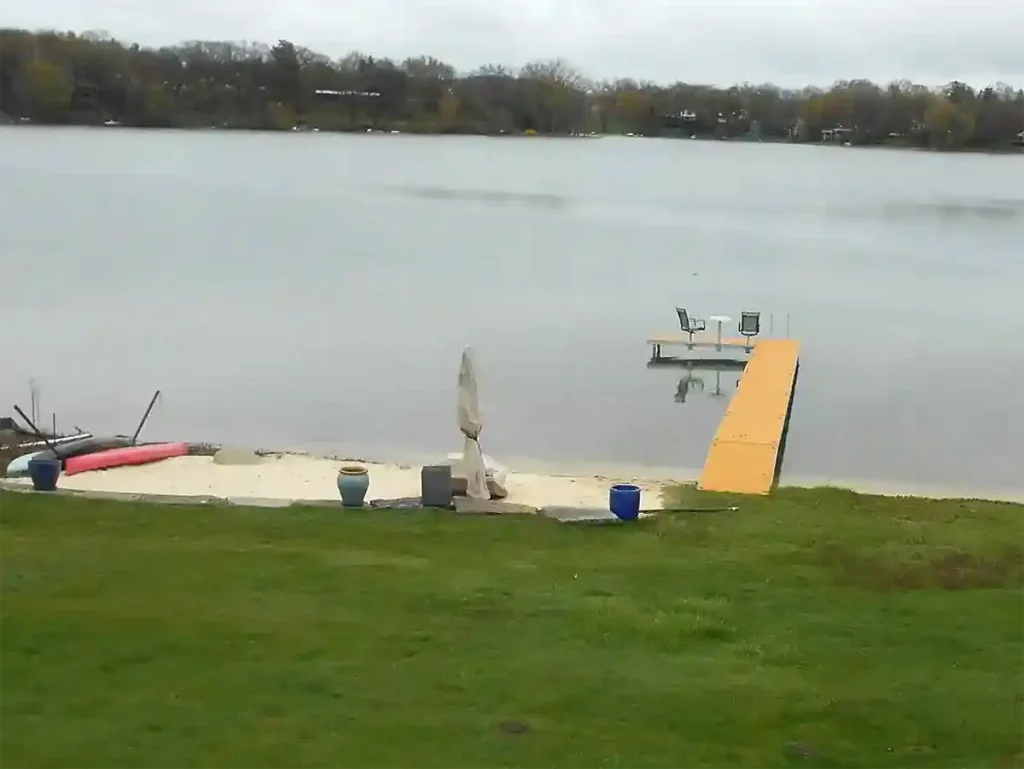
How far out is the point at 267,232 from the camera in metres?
40.2

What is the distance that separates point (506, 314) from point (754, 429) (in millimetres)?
11641

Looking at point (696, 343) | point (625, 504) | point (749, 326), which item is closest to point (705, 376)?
point (696, 343)

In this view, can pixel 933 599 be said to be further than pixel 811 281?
No

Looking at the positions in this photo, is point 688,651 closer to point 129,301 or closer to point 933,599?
point 933,599

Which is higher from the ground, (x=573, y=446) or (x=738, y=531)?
(x=738, y=531)

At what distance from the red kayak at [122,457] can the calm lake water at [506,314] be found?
2.08 meters

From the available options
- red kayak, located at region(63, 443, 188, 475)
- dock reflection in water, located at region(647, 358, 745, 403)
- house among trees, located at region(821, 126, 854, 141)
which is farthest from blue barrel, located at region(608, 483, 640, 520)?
house among trees, located at region(821, 126, 854, 141)

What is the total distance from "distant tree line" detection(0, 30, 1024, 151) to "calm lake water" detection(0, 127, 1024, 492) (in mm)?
38228

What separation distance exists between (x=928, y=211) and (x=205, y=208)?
2885cm

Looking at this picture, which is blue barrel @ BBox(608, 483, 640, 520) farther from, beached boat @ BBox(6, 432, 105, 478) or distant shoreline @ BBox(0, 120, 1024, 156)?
distant shoreline @ BBox(0, 120, 1024, 156)

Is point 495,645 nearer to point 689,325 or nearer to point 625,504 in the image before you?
point 625,504

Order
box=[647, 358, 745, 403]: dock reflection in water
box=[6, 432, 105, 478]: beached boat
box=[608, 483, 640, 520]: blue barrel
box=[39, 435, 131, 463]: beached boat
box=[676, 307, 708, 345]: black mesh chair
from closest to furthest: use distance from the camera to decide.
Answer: box=[608, 483, 640, 520]: blue barrel < box=[6, 432, 105, 478]: beached boat < box=[39, 435, 131, 463]: beached boat < box=[647, 358, 745, 403]: dock reflection in water < box=[676, 307, 708, 345]: black mesh chair

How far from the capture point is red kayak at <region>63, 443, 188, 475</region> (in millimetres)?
10164

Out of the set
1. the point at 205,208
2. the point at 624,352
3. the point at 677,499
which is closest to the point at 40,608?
the point at 677,499
